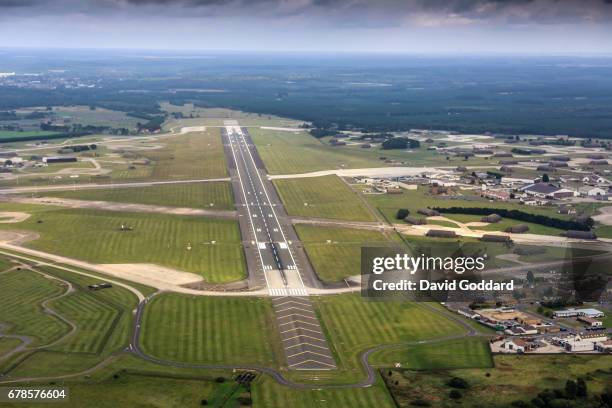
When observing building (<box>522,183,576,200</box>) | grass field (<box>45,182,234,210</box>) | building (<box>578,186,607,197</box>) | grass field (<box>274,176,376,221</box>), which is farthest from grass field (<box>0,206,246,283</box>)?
building (<box>578,186,607,197</box>)

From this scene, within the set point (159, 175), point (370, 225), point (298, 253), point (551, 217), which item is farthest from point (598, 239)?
point (159, 175)

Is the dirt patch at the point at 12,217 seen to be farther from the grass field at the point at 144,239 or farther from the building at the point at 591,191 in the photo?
the building at the point at 591,191

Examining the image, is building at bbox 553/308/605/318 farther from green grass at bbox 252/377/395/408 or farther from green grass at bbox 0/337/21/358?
green grass at bbox 0/337/21/358

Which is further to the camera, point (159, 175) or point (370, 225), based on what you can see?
point (159, 175)

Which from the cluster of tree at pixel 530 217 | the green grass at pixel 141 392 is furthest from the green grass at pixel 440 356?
the cluster of tree at pixel 530 217

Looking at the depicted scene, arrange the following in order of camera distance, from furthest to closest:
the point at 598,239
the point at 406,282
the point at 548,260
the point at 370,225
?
1. the point at 370,225
2. the point at 598,239
3. the point at 548,260
4. the point at 406,282

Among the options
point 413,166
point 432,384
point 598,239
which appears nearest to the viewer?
point 432,384

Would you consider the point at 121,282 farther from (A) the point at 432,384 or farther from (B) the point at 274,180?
(B) the point at 274,180

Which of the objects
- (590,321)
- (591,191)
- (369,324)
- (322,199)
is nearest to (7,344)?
(369,324)
